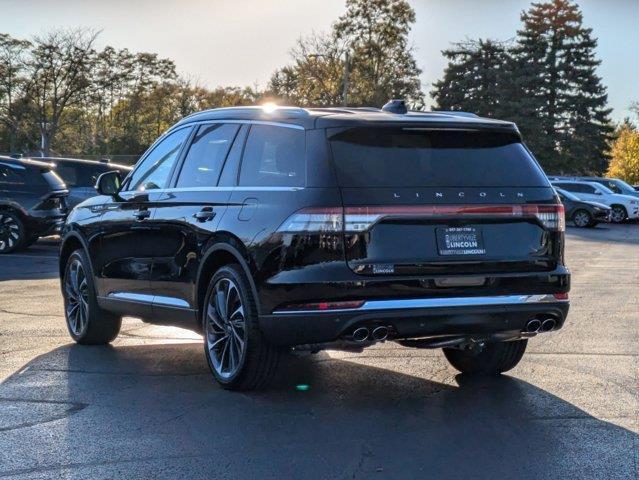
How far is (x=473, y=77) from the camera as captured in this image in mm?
79188

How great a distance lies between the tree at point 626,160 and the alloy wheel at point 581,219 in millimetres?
52296

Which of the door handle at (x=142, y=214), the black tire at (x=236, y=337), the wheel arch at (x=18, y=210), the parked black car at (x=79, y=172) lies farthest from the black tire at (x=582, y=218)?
the black tire at (x=236, y=337)

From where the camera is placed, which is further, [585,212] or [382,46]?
[382,46]

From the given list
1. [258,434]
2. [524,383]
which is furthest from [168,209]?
[524,383]

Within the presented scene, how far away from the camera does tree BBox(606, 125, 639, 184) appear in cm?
8619

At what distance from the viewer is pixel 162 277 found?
719 cm

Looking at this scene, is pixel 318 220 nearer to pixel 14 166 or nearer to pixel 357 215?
pixel 357 215

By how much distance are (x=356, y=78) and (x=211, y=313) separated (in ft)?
208

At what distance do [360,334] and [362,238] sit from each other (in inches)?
21.5

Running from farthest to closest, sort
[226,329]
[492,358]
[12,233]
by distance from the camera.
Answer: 1. [12,233]
2. [492,358]
3. [226,329]

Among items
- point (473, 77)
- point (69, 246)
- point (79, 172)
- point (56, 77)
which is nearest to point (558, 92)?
point (473, 77)

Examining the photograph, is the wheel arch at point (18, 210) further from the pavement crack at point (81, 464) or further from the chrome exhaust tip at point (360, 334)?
the pavement crack at point (81, 464)

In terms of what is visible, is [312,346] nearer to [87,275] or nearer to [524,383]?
[524,383]

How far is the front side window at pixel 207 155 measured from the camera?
6812 mm
